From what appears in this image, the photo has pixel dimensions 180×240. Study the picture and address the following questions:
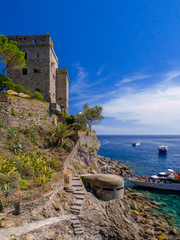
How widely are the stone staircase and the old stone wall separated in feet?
32.6

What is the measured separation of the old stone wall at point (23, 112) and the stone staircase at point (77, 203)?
32.6 ft

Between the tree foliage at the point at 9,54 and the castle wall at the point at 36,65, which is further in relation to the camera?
the castle wall at the point at 36,65

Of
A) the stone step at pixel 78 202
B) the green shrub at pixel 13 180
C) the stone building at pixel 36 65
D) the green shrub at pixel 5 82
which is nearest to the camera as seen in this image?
the green shrub at pixel 13 180

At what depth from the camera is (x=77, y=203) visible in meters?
9.68

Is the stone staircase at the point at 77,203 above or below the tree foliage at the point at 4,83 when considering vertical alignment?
below

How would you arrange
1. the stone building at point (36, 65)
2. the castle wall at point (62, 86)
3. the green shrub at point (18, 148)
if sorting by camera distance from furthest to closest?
the castle wall at point (62, 86)
the stone building at point (36, 65)
the green shrub at point (18, 148)

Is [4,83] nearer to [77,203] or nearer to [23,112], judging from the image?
[23,112]

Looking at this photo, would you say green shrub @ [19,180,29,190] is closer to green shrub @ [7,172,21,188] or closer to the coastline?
green shrub @ [7,172,21,188]

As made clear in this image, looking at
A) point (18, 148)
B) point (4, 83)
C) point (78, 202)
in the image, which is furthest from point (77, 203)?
point (4, 83)

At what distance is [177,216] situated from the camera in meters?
14.8

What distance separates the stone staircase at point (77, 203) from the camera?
8164 millimetres

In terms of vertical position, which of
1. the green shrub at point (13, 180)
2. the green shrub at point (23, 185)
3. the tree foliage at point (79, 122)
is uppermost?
the tree foliage at point (79, 122)

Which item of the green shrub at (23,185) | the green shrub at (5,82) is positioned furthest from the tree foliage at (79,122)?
the green shrub at (23,185)

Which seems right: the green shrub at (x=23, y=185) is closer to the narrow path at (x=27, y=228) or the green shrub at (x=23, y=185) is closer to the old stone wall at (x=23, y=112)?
the narrow path at (x=27, y=228)
